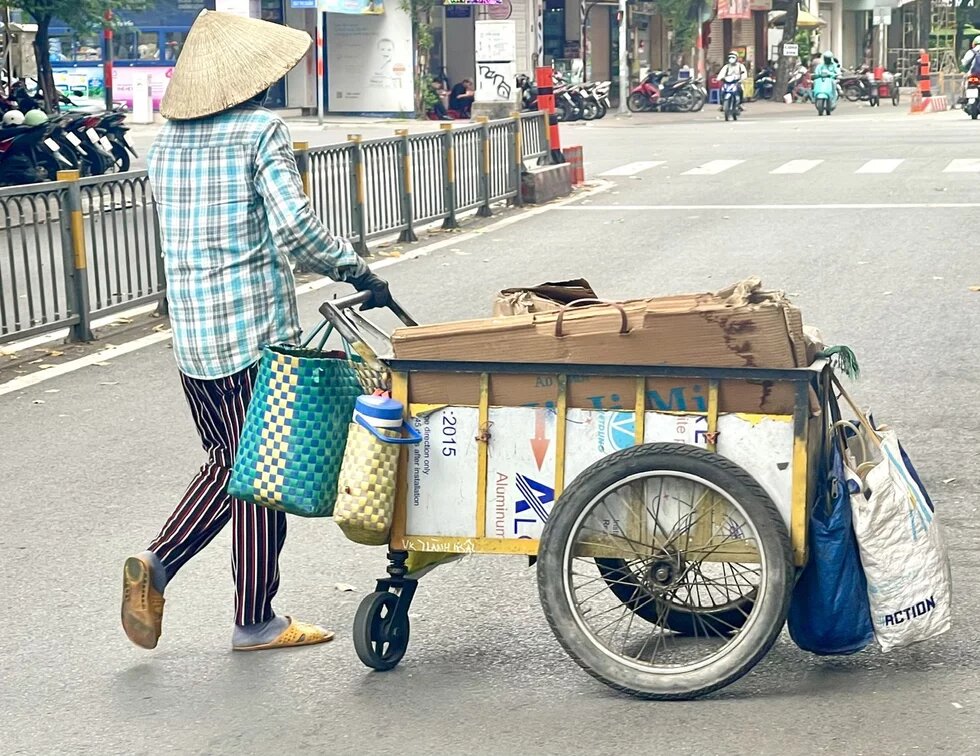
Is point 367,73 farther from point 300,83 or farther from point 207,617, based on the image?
point 207,617

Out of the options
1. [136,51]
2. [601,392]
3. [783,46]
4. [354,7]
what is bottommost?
[601,392]

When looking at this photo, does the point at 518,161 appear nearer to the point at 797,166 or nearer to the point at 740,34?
the point at 797,166

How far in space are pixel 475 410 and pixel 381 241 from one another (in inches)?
451

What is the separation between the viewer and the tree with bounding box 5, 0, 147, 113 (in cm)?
2219

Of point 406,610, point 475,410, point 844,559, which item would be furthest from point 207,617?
point 844,559

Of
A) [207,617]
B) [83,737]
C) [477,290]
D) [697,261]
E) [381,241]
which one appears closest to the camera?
[83,737]

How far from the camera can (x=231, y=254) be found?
4.57 m

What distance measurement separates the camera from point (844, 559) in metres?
4.18

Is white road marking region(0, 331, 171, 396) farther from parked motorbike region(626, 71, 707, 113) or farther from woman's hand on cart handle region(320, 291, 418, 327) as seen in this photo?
parked motorbike region(626, 71, 707, 113)

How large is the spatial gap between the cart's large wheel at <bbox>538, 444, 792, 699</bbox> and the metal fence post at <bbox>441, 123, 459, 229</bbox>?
12.1 metres

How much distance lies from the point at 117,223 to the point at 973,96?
27.6 metres

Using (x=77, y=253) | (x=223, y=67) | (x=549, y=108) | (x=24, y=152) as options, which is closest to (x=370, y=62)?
(x=549, y=108)

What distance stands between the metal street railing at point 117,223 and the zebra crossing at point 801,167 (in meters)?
7.05

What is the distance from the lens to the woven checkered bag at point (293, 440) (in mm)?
4320
